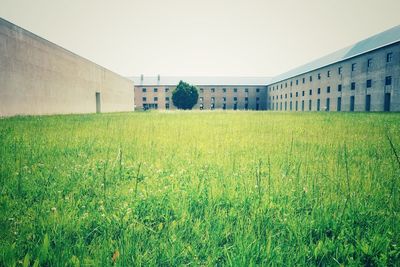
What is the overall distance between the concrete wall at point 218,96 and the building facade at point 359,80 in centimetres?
2428

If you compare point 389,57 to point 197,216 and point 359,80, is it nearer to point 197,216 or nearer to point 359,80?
point 359,80

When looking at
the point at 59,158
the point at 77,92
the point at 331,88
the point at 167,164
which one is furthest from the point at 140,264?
the point at 331,88

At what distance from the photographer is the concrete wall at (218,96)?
84.0 m

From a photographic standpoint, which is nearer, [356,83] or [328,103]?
[356,83]

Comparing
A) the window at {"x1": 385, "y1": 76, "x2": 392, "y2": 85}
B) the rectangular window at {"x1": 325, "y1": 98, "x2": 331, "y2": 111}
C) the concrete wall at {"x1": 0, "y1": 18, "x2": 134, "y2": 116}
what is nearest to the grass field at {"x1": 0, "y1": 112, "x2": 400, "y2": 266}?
the concrete wall at {"x1": 0, "y1": 18, "x2": 134, "y2": 116}

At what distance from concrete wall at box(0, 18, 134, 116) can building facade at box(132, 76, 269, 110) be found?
48735 mm

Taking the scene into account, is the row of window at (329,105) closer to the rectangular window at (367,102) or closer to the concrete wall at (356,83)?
the rectangular window at (367,102)

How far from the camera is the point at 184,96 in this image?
61.5 m

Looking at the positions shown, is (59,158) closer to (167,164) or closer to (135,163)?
(135,163)

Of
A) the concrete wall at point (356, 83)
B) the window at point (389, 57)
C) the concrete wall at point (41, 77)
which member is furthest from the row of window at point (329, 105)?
the concrete wall at point (41, 77)

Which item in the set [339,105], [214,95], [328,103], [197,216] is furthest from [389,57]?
[214,95]

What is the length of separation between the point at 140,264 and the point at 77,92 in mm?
31846

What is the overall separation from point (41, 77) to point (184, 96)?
42.1 m

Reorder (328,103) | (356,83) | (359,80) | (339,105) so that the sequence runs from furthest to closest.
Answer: (328,103)
(339,105)
(356,83)
(359,80)
